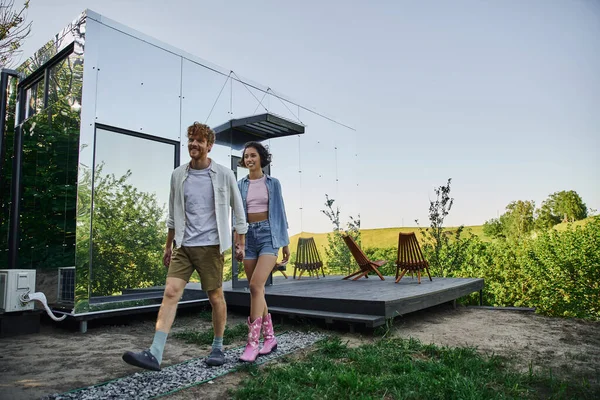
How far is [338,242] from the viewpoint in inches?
371

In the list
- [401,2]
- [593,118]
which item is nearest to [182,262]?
[593,118]

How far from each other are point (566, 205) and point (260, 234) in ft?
148

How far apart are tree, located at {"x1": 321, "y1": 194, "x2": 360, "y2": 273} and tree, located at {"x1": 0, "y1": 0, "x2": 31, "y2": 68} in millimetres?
6766

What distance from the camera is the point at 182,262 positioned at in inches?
110

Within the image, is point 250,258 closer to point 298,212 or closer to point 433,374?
point 433,374

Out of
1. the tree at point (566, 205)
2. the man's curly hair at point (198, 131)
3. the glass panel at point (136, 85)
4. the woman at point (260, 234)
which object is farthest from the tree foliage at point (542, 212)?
the man's curly hair at point (198, 131)

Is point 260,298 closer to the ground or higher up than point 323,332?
higher up

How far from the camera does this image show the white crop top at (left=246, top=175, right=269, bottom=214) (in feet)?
10.7

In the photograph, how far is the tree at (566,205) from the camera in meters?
38.7

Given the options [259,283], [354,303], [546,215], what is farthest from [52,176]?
[546,215]

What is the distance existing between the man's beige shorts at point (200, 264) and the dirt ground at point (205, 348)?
0.67 meters

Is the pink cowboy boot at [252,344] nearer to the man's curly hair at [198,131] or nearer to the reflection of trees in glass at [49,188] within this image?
the man's curly hair at [198,131]

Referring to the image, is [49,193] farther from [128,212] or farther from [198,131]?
[198,131]

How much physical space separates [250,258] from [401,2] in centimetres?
958
